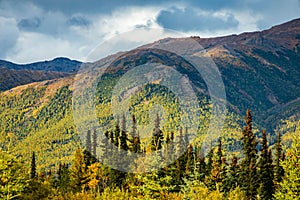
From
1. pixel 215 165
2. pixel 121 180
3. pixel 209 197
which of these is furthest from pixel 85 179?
pixel 209 197

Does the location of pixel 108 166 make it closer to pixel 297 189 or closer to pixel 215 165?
pixel 215 165

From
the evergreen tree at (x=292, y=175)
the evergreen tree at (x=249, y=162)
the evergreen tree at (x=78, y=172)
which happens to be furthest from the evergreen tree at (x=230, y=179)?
the evergreen tree at (x=292, y=175)

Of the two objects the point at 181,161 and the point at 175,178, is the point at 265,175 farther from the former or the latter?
the point at 181,161

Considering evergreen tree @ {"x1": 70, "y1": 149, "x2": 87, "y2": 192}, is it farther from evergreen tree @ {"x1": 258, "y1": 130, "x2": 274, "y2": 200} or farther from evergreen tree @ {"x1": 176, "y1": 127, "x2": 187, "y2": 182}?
evergreen tree @ {"x1": 258, "y1": 130, "x2": 274, "y2": 200}

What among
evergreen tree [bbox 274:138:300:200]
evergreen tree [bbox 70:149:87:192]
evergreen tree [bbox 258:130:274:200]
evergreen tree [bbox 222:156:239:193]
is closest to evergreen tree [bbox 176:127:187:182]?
evergreen tree [bbox 222:156:239:193]

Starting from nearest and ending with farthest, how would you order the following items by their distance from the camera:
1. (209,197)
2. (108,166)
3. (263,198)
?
1. (209,197)
2. (263,198)
3. (108,166)

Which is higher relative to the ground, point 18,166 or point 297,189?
point 18,166

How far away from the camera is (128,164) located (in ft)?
340

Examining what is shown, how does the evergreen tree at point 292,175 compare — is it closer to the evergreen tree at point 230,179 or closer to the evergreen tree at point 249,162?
the evergreen tree at point 249,162

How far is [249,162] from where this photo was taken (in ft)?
283

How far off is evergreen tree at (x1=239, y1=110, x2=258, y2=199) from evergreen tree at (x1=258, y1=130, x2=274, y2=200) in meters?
1.88

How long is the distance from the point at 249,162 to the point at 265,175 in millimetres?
4284

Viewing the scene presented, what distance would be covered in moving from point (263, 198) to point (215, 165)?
17538 millimetres

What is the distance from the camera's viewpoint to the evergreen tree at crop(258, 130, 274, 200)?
268ft
